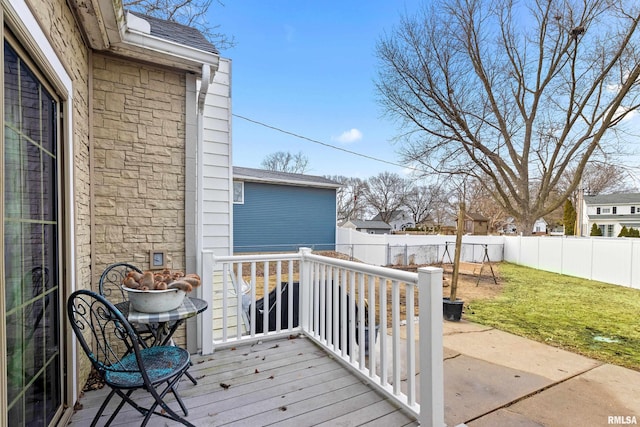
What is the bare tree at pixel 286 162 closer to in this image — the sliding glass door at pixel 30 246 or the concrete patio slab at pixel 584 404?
the concrete patio slab at pixel 584 404

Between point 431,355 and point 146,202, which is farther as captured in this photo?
point 146,202

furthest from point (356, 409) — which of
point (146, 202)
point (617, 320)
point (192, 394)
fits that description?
point (617, 320)

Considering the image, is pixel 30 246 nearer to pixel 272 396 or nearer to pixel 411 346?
pixel 272 396

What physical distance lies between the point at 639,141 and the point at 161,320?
1520 cm

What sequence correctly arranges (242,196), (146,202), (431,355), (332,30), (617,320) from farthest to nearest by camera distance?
(242,196)
(332,30)
(617,320)
(146,202)
(431,355)

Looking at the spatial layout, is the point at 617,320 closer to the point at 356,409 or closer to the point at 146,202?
the point at 356,409

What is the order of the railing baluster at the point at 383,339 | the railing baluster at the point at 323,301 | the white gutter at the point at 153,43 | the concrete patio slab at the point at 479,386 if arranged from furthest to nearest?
the railing baluster at the point at 323,301
the white gutter at the point at 153,43
the concrete patio slab at the point at 479,386
the railing baluster at the point at 383,339

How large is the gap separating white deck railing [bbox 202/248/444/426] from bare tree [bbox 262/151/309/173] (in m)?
19.0

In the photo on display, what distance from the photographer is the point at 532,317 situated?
507 cm

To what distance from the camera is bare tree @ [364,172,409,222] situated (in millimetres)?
33188

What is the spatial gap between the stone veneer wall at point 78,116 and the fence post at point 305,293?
6.02 feet

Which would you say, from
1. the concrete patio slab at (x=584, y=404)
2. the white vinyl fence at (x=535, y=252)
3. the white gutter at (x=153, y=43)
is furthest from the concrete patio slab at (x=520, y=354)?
the white vinyl fence at (x=535, y=252)

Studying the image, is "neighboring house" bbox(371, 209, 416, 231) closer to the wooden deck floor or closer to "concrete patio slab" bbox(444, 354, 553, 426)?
"concrete patio slab" bbox(444, 354, 553, 426)

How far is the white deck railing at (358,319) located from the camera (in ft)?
5.74
